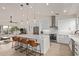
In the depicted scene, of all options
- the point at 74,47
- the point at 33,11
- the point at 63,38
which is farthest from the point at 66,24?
the point at 33,11

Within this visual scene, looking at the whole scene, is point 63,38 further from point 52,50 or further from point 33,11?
point 33,11

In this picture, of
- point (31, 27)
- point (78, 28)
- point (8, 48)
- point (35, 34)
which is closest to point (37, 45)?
point (35, 34)

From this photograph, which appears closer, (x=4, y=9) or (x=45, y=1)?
(x=45, y=1)

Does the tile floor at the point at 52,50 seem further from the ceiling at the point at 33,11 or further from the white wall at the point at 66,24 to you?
the ceiling at the point at 33,11

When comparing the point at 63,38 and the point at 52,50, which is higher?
the point at 63,38

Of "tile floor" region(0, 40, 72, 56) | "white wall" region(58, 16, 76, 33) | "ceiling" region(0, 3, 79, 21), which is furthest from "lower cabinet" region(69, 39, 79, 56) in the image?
"ceiling" region(0, 3, 79, 21)

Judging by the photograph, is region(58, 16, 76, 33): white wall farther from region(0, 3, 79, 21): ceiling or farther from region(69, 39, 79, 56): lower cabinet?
region(69, 39, 79, 56): lower cabinet

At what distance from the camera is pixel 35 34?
2893 mm

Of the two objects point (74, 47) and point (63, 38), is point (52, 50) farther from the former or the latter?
A: point (74, 47)

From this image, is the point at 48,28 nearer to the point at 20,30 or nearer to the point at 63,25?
the point at 63,25

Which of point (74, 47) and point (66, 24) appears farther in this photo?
point (74, 47)

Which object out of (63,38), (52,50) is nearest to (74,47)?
(63,38)

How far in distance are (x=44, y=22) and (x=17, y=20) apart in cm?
71

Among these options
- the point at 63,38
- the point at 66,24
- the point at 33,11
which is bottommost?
the point at 63,38
